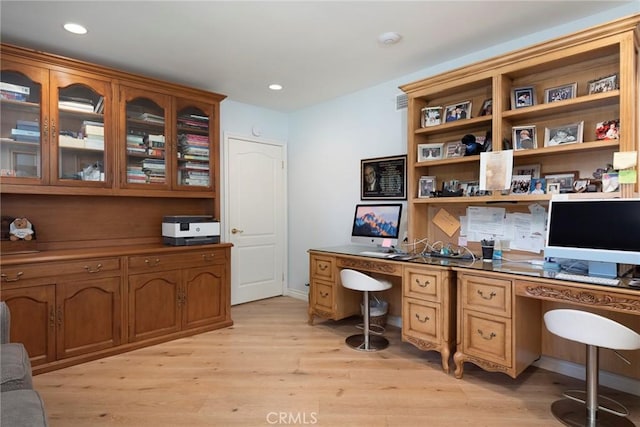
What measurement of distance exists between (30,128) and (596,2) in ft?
13.1

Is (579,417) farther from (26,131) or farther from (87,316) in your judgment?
(26,131)

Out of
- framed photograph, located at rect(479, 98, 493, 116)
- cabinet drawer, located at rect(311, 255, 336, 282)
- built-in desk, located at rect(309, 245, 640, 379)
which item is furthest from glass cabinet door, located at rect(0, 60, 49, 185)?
framed photograph, located at rect(479, 98, 493, 116)

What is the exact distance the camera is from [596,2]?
226 cm

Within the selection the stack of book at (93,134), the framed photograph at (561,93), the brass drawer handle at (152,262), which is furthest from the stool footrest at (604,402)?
the stack of book at (93,134)

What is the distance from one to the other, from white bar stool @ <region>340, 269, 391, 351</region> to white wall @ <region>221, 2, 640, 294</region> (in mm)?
1121

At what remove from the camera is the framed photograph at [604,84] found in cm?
224

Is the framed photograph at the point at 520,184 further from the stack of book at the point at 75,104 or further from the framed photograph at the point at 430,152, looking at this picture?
the stack of book at the point at 75,104

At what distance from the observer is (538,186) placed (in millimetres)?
2566

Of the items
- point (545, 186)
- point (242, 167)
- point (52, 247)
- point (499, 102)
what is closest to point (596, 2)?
point (499, 102)

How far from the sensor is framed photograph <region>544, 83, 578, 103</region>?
244 cm

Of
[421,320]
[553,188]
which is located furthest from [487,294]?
[553,188]

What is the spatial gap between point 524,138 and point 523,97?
30 centimetres

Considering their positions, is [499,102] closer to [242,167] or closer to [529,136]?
[529,136]

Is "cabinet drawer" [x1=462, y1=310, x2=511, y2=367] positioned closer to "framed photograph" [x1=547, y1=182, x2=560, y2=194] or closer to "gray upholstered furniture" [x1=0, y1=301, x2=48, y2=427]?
"framed photograph" [x1=547, y1=182, x2=560, y2=194]
